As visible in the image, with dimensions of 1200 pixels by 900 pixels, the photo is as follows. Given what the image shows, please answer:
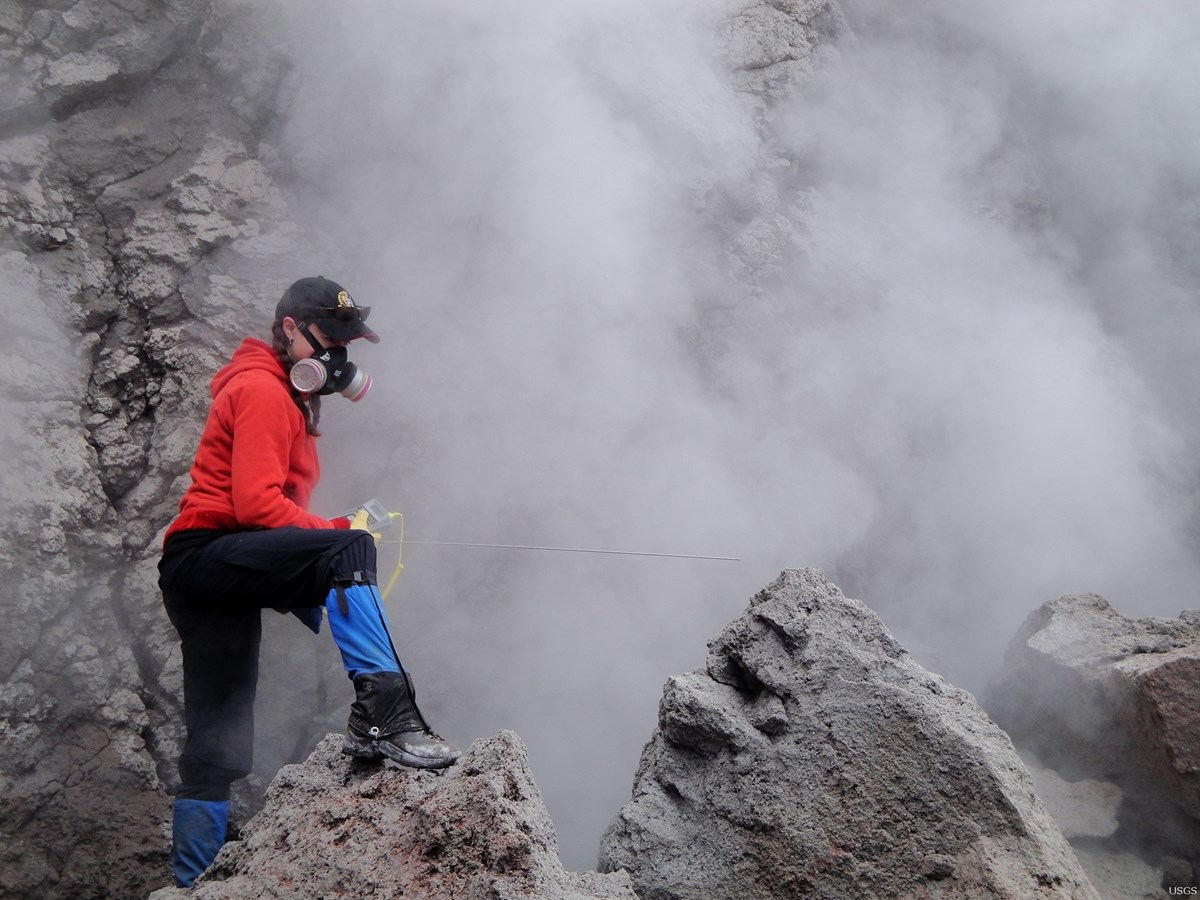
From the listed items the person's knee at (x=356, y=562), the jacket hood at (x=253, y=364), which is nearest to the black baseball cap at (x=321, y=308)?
the jacket hood at (x=253, y=364)

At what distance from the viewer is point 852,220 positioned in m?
4.41

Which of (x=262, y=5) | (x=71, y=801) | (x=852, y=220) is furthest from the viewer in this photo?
(x=852, y=220)

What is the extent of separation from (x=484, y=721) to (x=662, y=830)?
1.38 metres

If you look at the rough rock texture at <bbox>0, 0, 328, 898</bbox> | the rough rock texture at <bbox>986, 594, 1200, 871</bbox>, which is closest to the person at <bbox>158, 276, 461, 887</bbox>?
the rough rock texture at <bbox>0, 0, 328, 898</bbox>

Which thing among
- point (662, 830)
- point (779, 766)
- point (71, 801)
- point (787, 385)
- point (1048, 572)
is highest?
point (787, 385)

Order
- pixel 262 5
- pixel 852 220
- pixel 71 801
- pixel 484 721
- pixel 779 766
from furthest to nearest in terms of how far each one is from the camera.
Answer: pixel 852 220, pixel 262 5, pixel 484 721, pixel 71 801, pixel 779 766

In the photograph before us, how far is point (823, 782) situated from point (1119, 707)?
1.13m

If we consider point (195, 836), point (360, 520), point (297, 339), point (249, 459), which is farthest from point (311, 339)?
point (195, 836)

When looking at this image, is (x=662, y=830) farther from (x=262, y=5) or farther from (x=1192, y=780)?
(x=262, y=5)

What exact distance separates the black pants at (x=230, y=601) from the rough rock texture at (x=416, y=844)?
18.1 inches

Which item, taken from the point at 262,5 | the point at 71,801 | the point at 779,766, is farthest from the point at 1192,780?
the point at 262,5

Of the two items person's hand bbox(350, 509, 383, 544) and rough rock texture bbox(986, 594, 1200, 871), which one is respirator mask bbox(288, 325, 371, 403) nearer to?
person's hand bbox(350, 509, 383, 544)

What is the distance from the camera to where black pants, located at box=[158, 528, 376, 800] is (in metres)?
2.15

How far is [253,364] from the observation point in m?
2.41
